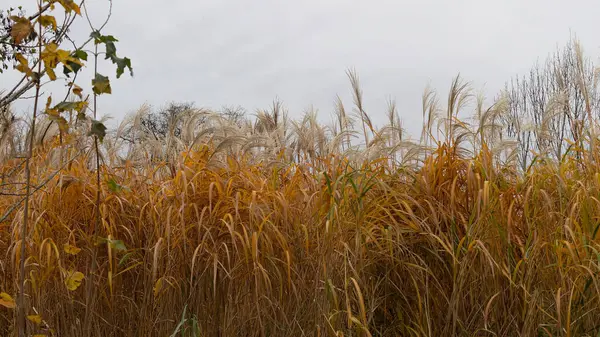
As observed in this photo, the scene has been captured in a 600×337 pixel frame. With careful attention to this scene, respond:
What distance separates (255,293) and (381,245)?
0.67 metres

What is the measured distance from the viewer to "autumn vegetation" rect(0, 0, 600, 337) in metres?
2.62

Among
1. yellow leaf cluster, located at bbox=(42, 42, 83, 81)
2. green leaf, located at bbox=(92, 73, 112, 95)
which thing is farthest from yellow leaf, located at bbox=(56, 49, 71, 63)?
green leaf, located at bbox=(92, 73, 112, 95)

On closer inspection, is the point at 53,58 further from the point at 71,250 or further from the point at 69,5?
the point at 71,250

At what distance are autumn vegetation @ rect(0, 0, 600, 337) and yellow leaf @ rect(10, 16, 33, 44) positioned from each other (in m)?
0.27

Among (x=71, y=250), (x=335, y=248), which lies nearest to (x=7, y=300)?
(x=71, y=250)

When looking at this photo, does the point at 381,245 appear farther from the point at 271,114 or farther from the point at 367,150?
the point at 271,114

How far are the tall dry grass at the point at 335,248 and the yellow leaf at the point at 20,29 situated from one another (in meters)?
0.80

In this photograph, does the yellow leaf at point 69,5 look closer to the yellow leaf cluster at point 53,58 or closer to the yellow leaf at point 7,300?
the yellow leaf cluster at point 53,58

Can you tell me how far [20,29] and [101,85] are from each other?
1.01 feet

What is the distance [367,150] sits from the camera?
332cm

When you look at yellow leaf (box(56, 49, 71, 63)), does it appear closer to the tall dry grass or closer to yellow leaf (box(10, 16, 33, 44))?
yellow leaf (box(10, 16, 33, 44))

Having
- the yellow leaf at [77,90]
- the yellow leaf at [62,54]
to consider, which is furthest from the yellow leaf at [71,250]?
the yellow leaf at [62,54]

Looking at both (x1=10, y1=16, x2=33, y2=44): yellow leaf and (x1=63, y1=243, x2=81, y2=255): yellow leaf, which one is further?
(x1=63, y1=243, x2=81, y2=255): yellow leaf

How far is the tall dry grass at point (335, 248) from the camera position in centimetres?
262
